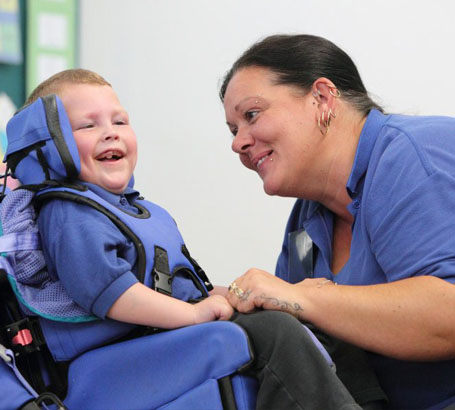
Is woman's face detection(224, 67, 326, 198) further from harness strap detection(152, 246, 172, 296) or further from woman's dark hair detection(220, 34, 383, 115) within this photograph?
harness strap detection(152, 246, 172, 296)

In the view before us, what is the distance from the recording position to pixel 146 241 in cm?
132

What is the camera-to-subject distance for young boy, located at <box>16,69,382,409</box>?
1088 mm

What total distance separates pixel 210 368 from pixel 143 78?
224cm

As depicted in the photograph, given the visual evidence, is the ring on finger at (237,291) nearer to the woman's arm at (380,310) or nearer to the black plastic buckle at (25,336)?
the woman's arm at (380,310)

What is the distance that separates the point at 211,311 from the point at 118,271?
0.18 metres

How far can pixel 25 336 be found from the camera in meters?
1.21

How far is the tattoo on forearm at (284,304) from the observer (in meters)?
1.29

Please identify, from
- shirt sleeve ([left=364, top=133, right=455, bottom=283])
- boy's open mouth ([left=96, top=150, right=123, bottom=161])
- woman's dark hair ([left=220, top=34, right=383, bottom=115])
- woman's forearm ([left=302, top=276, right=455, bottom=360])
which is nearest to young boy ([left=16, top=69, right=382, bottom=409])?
boy's open mouth ([left=96, top=150, right=123, bottom=161])

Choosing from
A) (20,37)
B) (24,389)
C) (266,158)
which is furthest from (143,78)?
(24,389)

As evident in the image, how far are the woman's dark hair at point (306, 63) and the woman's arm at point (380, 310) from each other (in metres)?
0.55

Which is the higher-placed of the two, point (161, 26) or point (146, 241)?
point (161, 26)

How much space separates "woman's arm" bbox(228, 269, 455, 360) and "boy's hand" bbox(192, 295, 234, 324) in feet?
0.17

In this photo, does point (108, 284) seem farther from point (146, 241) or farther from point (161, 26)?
point (161, 26)

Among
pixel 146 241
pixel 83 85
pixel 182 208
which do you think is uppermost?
pixel 83 85
